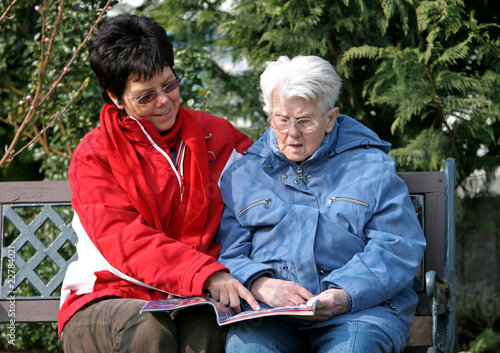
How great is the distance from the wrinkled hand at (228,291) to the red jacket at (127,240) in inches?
1.8

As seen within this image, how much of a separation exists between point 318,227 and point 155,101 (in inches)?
37.8

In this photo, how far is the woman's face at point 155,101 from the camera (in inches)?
117

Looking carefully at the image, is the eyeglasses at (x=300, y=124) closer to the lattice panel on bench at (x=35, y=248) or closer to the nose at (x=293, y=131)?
the nose at (x=293, y=131)

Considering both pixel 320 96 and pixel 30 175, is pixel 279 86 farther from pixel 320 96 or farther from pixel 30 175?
pixel 30 175

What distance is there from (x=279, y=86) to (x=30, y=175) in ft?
10.3

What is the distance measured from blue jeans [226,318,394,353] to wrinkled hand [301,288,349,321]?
2.6 inches

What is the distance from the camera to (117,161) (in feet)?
9.50

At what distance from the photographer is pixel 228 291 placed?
266 centimetres

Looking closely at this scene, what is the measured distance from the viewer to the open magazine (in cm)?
233

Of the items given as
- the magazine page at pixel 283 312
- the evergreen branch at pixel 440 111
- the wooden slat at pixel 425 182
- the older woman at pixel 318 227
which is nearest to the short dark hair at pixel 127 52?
the older woman at pixel 318 227

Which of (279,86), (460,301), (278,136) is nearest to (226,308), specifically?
(278,136)

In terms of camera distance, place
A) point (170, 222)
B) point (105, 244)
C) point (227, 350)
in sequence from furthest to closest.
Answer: point (170, 222) < point (105, 244) < point (227, 350)

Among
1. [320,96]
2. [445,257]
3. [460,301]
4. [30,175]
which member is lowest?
[460,301]

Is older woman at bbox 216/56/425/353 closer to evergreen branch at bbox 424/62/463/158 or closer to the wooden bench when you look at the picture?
the wooden bench
